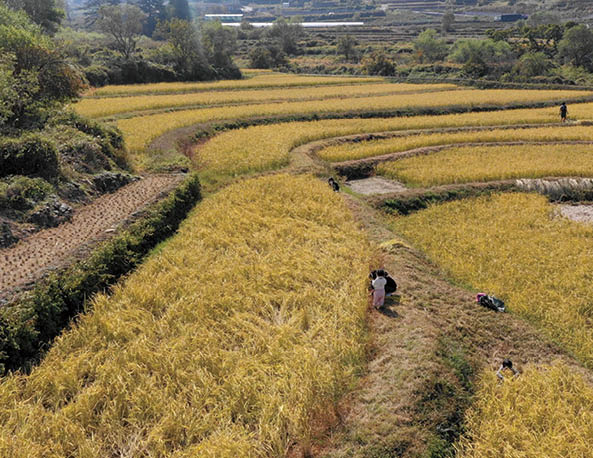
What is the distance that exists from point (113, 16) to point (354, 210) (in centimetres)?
5415

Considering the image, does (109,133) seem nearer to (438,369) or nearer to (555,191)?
(438,369)

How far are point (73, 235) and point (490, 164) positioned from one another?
1559 cm

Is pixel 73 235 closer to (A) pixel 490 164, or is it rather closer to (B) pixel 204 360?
(B) pixel 204 360

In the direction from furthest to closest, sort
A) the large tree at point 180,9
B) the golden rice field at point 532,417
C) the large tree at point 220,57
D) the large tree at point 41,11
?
the large tree at point 180,9 → the large tree at point 220,57 → the large tree at point 41,11 → the golden rice field at point 532,417

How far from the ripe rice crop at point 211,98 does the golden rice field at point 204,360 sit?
1956 cm

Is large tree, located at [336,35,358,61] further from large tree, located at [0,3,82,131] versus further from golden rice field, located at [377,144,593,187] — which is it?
large tree, located at [0,3,82,131]

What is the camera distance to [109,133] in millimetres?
15578

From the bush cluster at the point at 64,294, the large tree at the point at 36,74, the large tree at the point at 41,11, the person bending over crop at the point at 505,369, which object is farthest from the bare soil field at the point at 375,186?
the large tree at the point at 41,11

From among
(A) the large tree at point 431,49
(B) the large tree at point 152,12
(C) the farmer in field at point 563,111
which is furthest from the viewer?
(B) the large tree at point 152,12

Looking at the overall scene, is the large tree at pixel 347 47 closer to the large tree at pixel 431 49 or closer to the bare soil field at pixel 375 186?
the large tree at pixel 431 49

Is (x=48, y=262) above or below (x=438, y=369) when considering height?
above

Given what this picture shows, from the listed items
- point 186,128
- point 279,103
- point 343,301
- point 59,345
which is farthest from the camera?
point 279,103

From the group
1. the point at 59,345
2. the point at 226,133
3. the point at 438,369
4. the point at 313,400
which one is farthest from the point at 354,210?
the point at 226,133

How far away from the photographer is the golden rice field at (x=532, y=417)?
450 cm
